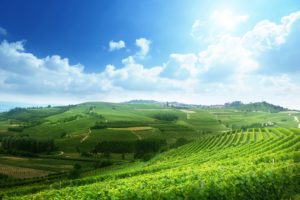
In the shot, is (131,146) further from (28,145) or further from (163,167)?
(163,167)

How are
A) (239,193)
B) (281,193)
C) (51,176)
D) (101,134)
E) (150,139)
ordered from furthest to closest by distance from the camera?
(101,134)
(150,139)
(51,176)
(281,193)
(239,193)

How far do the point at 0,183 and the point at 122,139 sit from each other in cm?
9333

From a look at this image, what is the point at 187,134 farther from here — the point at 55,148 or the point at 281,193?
the point at 281,193

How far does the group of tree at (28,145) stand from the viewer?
159550 mm

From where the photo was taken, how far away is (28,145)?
535ft

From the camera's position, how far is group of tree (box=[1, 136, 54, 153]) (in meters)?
160

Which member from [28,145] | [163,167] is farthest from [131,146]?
[163,167]

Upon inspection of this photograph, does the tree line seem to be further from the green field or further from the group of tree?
the group of tree

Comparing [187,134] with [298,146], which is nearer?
[298,146]

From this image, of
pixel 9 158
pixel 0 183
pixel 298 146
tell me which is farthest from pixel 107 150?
pixel 298 146

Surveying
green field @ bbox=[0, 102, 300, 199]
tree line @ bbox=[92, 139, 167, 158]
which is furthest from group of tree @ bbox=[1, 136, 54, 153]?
tree line @ bbox=[92, 139, 167, 158]

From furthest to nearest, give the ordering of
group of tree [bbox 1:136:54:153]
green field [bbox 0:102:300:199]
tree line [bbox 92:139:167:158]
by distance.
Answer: tree line [bbox 92:139:167:158] → group of tree [bbox 1:136:54:153] → green field [bbox 0:102:300:199]

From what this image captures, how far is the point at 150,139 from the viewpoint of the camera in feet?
565

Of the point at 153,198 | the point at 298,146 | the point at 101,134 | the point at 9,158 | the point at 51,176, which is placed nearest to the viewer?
the point at 153,198
